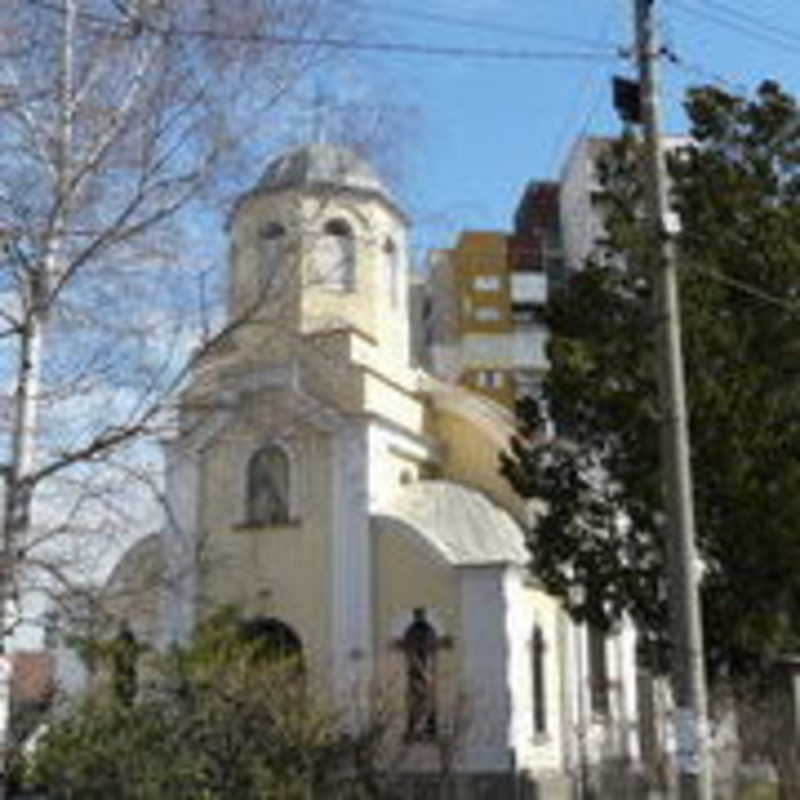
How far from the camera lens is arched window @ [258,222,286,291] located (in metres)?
15.2

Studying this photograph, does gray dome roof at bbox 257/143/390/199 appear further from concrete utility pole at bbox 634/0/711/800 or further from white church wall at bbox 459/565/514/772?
white church wall at bbox 459/565/514/772

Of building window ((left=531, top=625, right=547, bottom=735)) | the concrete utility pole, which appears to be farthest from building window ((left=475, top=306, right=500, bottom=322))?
the concrete utility pole

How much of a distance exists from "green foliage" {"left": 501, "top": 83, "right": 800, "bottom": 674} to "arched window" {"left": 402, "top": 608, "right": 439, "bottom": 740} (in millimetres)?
5218

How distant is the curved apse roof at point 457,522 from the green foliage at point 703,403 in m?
6.07

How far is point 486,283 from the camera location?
77938 mm

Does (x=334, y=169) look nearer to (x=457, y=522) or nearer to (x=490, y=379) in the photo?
(x=457, y=522)

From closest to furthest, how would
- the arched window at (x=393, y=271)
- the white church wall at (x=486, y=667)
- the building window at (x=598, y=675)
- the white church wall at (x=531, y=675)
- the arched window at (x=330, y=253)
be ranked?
the arched window at (x=330, y=253) < the white church wall at (x=486, y=667) < the white church wall at (x=531, y=675) < the building window at (x=598, y=675) < the arched window at (x=393, y=271)

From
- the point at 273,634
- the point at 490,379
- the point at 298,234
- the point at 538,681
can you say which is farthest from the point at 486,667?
the point at 490,379

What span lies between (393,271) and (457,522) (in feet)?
22.3

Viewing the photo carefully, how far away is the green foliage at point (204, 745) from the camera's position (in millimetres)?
17875

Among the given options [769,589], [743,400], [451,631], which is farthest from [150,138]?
[451,631]

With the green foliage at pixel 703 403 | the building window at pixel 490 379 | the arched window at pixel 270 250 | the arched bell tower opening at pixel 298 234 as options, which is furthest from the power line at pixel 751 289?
the building window at pixel 490 379

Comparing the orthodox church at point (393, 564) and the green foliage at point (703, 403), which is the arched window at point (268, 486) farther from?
the green foliage at point (703, 403)

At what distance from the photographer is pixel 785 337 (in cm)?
2055
